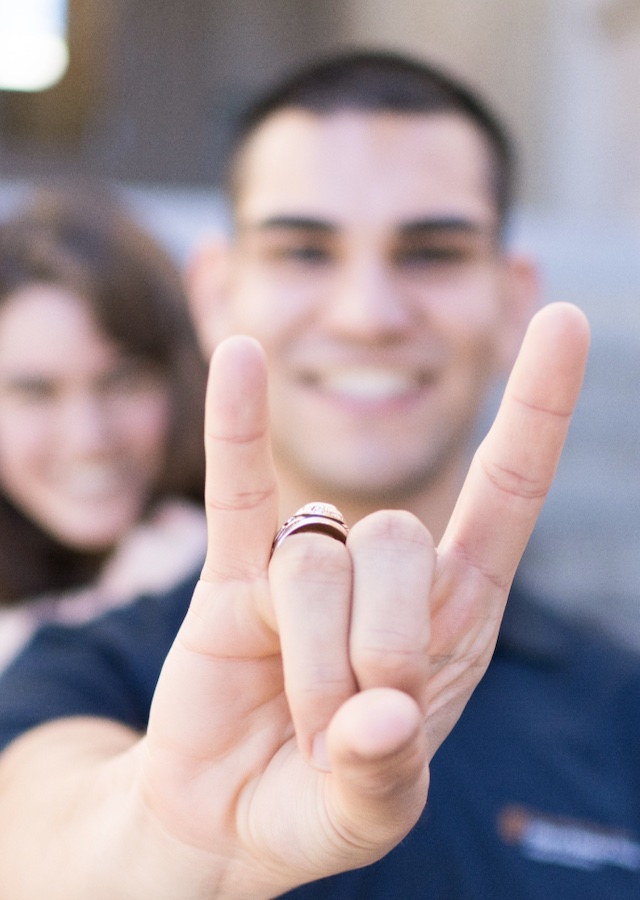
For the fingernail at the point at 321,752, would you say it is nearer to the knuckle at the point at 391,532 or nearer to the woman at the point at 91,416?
the knuckle at the point at 391,532

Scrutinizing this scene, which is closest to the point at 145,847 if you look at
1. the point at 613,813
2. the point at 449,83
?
the point at 613,813

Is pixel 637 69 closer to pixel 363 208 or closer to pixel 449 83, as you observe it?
pixel 449 83

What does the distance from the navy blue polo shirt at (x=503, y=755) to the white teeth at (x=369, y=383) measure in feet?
0.96

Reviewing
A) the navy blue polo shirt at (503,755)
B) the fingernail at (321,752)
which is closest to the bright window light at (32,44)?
the navy blue polo shirt at (503,755)

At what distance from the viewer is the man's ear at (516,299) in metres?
1.10

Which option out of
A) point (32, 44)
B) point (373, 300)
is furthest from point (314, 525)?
point (32, 44)

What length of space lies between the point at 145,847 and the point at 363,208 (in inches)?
28.4

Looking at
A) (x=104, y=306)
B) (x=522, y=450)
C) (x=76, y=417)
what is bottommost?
(x=76, y=417)

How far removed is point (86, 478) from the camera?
4.53 feet

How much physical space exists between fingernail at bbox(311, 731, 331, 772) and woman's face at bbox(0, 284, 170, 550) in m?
1.02

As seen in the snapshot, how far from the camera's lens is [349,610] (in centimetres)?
37

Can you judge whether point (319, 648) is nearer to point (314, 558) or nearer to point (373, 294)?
point (314, 558)

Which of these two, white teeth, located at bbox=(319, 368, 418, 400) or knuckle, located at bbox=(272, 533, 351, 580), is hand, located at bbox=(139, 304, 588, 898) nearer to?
knuckle, located at bbox=(272, 533, 351, 580)

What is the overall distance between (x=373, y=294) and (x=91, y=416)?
0.56m
